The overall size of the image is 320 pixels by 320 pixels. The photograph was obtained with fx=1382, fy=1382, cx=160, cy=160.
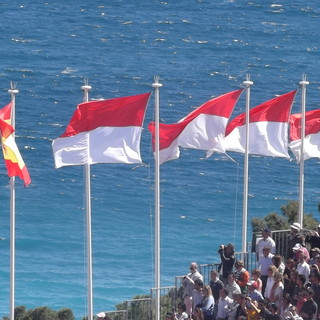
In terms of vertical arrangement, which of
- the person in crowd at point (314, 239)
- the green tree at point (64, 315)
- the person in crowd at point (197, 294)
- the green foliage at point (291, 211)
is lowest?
the green tree at point (64, 315)

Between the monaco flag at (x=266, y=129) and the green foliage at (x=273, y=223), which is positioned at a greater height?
the monaco flag at (x=266, y=129)

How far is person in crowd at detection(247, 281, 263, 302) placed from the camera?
2714cm

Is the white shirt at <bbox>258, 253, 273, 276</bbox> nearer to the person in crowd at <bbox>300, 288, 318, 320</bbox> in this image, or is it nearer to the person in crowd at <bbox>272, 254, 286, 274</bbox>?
the person in crowd at <bbox>272, 254, 286, 274</bbox>

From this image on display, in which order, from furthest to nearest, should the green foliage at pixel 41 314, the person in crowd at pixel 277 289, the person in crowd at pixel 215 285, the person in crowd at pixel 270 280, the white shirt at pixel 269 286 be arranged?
the green foliage at pixel 41 314 → the person in crowd at pixel 215 285 → the white shirt at pixel 269 286 → the person in crowd at pixel 270 280 → the person in crowd at pixel 277 289

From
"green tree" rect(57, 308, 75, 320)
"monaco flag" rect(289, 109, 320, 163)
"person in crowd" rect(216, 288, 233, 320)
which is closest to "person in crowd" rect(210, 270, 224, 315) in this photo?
"person in crowd" rect(216, 288, 233, 320)

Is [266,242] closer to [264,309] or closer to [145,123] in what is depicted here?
[264,309]

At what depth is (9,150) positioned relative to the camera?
29.2m

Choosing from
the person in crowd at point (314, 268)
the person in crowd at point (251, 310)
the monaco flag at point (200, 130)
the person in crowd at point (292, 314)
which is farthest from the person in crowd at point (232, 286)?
the monaco flag at point (200, 130)

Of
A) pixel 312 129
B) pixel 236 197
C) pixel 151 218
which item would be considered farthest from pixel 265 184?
pixel 312 129

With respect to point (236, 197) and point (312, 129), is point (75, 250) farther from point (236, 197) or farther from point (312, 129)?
point (312, 129)

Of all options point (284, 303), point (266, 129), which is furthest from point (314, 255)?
point (266, 129)

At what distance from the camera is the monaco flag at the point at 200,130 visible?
31.3 meters

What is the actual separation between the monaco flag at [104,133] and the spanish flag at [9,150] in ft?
2.76

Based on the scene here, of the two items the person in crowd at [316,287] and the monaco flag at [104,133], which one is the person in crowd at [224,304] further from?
the monaco flag at [104,133]
